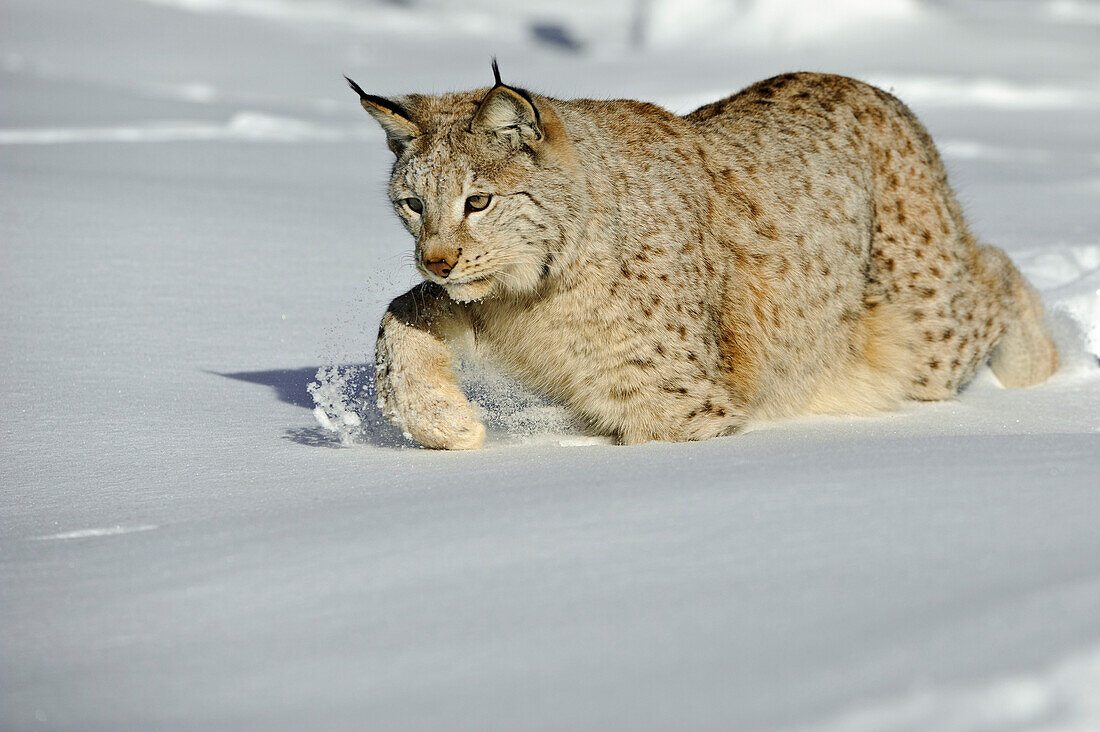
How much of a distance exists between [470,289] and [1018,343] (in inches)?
95.5

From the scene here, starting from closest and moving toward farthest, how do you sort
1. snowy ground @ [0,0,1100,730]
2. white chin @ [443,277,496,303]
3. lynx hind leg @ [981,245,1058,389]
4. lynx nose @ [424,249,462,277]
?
snowy ground @ [0,0,1100,730] < lynx nose @ [424,249,462,277] < white chin @ [443,277,496,303] < lynx hind leg @ [981,245,1058,389]

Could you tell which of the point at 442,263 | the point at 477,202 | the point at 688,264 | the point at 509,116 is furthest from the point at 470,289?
the point at 688,264

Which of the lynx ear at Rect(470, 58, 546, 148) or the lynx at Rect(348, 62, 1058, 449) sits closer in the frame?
the lynx ear at Rect(470, 58, 546, 148)

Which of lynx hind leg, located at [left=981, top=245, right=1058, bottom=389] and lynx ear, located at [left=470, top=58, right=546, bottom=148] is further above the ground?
lynx ear, located at [left=470, top=58, right=546, bottom=148]

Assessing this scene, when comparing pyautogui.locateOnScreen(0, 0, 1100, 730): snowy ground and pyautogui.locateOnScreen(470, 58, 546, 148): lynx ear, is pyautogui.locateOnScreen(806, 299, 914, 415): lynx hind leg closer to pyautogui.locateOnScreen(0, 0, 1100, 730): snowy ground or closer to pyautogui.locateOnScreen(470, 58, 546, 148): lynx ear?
pyautogui.locateOnScreen(0, 0, 1100, 730): snowy ground

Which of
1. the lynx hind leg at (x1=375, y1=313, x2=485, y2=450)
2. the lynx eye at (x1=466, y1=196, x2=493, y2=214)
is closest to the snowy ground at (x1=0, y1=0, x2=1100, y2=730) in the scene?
the lynx hind leg at (x1=375, y1=313, x2=485, y2=450)

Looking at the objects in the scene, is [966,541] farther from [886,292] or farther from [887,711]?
[886,292]

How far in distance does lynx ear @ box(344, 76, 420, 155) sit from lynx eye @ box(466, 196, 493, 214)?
286mm

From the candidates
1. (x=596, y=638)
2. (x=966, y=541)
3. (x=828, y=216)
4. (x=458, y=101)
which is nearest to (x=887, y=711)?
(x=596, y=638)

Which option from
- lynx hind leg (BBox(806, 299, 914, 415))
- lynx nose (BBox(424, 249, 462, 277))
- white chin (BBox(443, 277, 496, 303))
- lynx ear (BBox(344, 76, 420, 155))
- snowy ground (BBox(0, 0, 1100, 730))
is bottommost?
snowy ground (BBox(0, 0, 1100, 730))

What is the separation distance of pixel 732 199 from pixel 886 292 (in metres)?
0.74

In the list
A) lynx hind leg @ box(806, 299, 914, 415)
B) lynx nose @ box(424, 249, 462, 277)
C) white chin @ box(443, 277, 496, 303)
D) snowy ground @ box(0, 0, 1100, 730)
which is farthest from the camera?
lynx hind leg @ box(806, 299, 914, 415)

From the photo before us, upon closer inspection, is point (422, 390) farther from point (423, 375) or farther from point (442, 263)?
point (442, 263)

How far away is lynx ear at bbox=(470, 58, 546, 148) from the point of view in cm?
341
